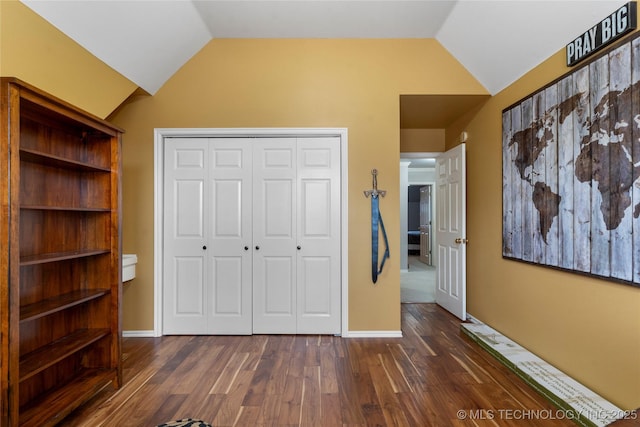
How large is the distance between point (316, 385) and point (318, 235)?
4.58 ft

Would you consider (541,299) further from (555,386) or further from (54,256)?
(54,256)

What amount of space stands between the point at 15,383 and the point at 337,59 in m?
3.34

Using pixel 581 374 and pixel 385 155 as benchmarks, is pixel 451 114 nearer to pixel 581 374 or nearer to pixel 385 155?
pixel 385 155

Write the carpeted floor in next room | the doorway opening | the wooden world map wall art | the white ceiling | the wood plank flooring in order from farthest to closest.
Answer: the doorway opening, the carpeted floor in next room, the white ceiling, the wood plank flooring, the wooden world map wall art

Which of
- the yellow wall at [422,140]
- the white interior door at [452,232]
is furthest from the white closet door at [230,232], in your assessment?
the white interior door at [452,232]

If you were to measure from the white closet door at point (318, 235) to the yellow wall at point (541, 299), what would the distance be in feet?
5.34

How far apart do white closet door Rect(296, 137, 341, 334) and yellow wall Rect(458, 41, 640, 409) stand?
163 cm

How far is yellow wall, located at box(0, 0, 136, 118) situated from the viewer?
5.63 feet

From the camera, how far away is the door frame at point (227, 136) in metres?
3.05

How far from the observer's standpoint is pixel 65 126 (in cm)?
202

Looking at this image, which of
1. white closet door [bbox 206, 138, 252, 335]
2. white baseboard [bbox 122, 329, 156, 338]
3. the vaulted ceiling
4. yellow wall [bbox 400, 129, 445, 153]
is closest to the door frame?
white baseboard [bbox 122, 329, 156, 338]

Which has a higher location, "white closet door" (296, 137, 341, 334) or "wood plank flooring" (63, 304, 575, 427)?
"white closet door" (296, 137, 341, 334)

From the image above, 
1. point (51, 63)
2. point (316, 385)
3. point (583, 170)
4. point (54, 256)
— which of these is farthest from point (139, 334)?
point (583, 170)

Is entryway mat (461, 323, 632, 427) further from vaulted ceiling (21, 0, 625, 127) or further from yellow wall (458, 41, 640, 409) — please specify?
vaulted ceiling (21, 0, 625, 127)
